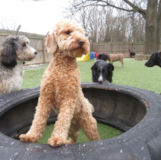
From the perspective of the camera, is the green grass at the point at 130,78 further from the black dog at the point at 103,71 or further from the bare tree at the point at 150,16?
the bare tree at the point at 150,16

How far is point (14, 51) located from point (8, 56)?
19 cm

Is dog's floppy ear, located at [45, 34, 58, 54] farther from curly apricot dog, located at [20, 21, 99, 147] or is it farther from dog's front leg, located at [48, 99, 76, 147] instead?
dog's front leg, located at [48, 99, 76, 147]

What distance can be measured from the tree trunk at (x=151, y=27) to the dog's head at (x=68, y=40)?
38.9 feet

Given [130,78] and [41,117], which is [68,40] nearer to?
[41,117]

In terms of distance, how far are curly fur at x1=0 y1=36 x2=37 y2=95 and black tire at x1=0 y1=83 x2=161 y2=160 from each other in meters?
0.39

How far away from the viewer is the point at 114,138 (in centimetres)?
86

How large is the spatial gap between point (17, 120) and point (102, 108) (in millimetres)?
1276

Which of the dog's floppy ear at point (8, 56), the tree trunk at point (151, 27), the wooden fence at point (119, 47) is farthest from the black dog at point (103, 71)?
the wooden fence at point (119, 47)

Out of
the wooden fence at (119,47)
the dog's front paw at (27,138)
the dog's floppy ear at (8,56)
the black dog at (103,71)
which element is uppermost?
the wooden fence at (119,47)

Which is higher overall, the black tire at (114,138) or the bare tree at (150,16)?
the bare tree at (150,16)

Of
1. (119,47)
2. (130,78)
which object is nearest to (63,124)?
(130,78)

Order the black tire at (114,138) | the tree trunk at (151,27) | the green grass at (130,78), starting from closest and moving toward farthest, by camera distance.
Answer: the black tire at (114,138), the green grass at (130,78), the tree trunk at (151,27)

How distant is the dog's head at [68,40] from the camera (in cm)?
108

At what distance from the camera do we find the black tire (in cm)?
75
